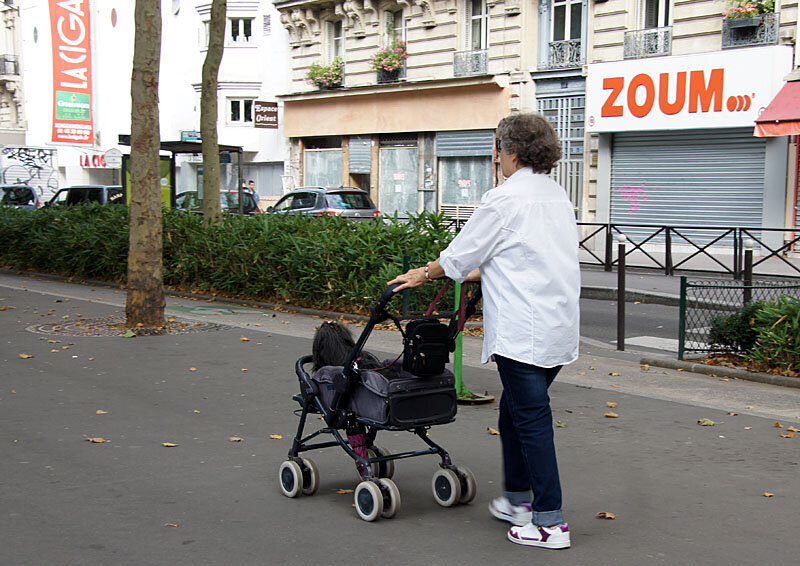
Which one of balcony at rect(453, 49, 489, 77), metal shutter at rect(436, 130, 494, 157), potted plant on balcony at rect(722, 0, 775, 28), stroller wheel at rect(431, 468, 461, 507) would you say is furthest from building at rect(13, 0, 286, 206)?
stroller wheel at rect(431, 468, 461, 507)

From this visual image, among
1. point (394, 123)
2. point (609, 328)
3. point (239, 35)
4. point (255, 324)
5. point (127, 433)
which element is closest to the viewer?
point (127, 433)

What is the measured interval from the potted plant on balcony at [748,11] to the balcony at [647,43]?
1.89 m

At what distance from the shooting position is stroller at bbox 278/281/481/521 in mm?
4504

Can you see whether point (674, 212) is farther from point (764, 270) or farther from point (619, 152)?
point (764, 270)

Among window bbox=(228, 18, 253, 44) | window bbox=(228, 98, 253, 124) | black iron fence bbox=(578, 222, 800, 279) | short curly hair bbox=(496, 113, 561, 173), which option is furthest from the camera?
window bbox=(228, 98, 253, 124)

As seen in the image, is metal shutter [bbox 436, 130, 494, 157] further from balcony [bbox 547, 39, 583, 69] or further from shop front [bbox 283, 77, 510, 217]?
balcony [bbox 547, 39, 583, 69]

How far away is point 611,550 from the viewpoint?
428 cm

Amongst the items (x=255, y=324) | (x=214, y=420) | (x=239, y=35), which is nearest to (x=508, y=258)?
(x=214, y=420)

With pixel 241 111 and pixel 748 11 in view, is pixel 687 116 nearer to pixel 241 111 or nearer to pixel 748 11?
pixel 748 11

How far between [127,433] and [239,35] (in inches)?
1346

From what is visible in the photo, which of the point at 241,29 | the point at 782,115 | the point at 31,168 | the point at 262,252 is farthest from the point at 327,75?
the point at 31,168

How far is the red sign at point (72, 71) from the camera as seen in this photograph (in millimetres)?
45906

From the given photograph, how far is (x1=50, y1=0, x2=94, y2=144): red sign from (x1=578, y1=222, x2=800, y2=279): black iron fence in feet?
106

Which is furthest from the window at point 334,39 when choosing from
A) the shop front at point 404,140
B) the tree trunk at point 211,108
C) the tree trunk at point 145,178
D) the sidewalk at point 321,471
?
the sidewalk at point 321,471
